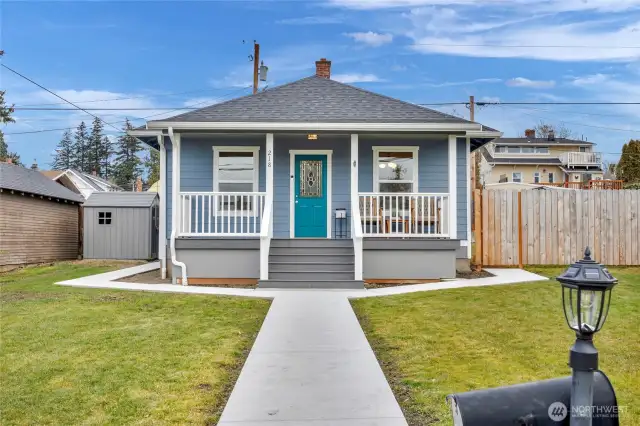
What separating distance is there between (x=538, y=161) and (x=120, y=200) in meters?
42.2

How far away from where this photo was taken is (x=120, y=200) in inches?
650

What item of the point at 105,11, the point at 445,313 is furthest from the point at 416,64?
the point at 445,313

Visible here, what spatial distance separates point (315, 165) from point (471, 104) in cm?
1587

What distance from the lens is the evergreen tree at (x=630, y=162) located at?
118 feet

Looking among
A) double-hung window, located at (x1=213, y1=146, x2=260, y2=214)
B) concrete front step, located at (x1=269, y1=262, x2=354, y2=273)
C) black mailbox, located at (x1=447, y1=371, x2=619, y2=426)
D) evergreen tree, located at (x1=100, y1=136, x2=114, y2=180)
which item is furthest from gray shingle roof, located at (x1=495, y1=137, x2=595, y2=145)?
black mailbox, located at (x1=447, y1=371, x2=619, y2=426)

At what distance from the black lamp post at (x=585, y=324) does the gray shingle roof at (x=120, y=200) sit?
51.8 feet

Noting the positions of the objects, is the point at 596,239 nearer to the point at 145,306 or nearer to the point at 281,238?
the point at 281,238

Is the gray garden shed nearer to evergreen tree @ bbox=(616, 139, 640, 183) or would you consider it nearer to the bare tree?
evergreen tree @ bbox=(616, 139, 640, 183)

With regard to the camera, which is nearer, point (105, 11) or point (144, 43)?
point (105, 11)

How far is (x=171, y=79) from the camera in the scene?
3897cm

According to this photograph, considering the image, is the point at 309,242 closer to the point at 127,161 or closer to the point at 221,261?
the point at 221,261

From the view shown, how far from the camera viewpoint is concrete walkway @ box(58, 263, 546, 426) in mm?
3137

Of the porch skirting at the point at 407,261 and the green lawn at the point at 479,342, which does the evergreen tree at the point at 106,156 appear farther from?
the green lawn at the point at 479,342

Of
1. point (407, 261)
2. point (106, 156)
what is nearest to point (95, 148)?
point (106, 156)
